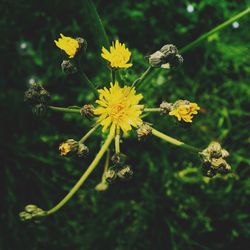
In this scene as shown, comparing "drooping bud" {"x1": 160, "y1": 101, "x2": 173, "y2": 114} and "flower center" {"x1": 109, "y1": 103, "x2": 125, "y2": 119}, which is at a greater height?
"flower center" {"x1": 109, "y1": 103, "x2": 125, "y2": 119}

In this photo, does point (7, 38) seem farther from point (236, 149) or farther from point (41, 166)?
point (236, 149)

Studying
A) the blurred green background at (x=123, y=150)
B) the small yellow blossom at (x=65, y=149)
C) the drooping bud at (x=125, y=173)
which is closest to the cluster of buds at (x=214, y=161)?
the drooping bud at (x=125, y=173)

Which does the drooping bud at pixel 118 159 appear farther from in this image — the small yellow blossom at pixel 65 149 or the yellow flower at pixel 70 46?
the yellow flower at pixel 70 46

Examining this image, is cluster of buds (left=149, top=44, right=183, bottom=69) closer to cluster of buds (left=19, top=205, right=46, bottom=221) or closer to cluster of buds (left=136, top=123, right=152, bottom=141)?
cluster of buds (left=136, top=123, right=152, bottom=141)

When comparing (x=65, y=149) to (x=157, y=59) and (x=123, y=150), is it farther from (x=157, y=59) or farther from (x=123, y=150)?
(x=123, y=150)

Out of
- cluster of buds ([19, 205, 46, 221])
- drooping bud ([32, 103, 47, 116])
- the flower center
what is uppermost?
drooping bud ([32, 103, 47, 116])

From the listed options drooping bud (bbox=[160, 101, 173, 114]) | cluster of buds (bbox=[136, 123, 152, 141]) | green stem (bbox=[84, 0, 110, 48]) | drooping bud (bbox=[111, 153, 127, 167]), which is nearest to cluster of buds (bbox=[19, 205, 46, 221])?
drooping bud (bbox=[111, 153, 127, 167])

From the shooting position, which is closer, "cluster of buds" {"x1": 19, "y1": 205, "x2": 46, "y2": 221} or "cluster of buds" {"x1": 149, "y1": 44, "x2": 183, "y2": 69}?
"cluster of buds" {"x1": 149, "y1": 44, "x2": 183, "y2": 69}

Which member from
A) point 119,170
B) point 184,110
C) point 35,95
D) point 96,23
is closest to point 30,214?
point 119,170
